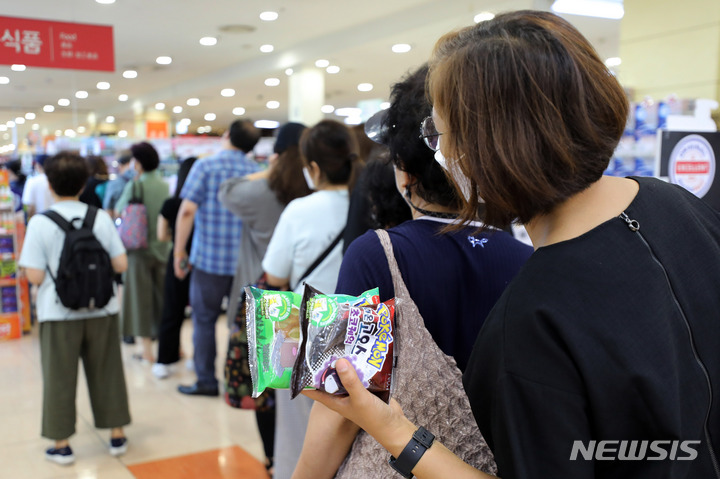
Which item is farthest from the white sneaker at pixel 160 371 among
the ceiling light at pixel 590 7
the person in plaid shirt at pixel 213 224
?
the ceiling light at pixel 590 7

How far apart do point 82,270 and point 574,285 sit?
2.76 m

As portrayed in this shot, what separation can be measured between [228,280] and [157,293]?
1.45 metres

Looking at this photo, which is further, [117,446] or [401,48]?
[401,48]

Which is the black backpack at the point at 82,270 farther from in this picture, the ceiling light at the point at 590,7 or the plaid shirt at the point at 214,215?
the ceiling light at the point at 590,7

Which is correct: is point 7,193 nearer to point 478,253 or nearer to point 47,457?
point 47,457

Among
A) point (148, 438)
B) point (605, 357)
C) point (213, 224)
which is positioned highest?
point (605, 357)

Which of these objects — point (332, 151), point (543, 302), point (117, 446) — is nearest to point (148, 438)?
point (117, 446)

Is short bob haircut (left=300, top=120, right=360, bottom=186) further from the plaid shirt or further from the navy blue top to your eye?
the plaid shirt

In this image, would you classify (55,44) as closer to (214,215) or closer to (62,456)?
(214,215)

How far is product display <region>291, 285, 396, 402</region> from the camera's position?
0.90 metres

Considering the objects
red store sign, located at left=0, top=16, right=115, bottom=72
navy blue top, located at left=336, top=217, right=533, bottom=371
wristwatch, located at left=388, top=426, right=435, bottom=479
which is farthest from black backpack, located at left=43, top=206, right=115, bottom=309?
red store sign, located at left=0, top=16, right=115, bottom=72

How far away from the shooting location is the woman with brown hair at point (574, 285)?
72cm

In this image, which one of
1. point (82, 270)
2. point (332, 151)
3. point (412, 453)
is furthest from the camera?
point (82, 270)

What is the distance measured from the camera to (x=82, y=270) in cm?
302
